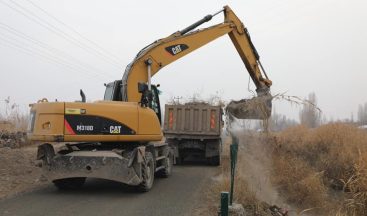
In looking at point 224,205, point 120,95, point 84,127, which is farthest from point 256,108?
point 224,205

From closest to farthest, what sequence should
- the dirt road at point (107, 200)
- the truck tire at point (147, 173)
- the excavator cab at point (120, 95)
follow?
the dirt road at point (107, 200) → the truck tire at point (147, 173) → the excavator cab at point (120, 95)

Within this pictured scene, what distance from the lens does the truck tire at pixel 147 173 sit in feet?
35.8

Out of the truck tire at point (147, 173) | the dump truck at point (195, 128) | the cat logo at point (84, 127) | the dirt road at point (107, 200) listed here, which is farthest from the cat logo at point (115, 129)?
the dump truck at point (195, 128)

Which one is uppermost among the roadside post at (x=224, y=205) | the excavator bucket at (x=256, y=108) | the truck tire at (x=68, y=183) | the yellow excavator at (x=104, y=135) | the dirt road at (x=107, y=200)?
the excavator bucket at (x=256, y=108)

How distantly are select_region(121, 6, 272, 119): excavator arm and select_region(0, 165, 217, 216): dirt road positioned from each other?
2.50 metres

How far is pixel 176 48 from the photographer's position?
46.7 feet

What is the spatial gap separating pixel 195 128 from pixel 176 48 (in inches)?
184

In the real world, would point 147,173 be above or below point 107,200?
above

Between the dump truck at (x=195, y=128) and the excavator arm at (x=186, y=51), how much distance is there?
87.5 inches

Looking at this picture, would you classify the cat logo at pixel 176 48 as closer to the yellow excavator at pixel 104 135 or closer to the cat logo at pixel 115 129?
the yellow excavator at pixel 104 135

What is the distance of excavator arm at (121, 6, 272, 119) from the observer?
12.8 metres

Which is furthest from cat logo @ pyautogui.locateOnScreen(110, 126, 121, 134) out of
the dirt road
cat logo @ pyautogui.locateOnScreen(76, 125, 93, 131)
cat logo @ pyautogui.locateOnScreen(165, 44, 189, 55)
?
cat logo @ pyautogui.locateOnScreen(165, 44, 189, 55)

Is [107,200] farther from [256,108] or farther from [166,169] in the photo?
[256,108]

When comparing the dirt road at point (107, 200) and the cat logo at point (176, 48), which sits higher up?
the cat logo at point (176, 48)
